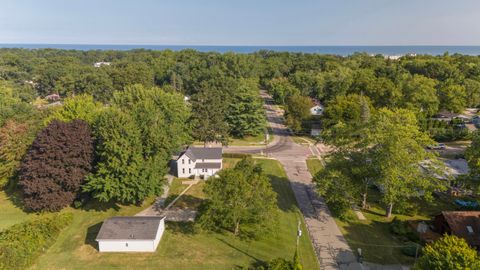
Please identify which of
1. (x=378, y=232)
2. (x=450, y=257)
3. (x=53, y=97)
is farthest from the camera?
(x=53, y=97)

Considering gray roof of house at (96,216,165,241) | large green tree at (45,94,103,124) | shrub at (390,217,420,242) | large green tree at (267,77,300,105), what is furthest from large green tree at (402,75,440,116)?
large green tree at (45,94,103,124)

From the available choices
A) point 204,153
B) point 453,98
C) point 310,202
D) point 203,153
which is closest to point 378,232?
point 310,202

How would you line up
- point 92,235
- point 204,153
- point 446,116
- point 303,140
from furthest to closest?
point 446,116, point 303,140, point 204,153, point 92,235

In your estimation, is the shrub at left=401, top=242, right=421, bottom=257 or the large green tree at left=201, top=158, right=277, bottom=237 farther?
the large green tree at left=201, top=158, right=277, bottom=237

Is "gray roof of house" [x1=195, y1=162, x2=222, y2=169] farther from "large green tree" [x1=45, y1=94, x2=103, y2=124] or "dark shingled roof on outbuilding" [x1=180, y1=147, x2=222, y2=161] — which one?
"large green tree" [x1=45, y1=94, x2=103, y2=124]

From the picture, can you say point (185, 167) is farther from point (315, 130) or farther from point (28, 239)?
point (315, 130)

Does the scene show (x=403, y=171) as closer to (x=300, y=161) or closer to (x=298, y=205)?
(x=298, y=205)

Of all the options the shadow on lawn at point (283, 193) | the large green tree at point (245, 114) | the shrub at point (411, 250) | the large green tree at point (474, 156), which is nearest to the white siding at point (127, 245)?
the shadow on lawn at point (283, 193)
